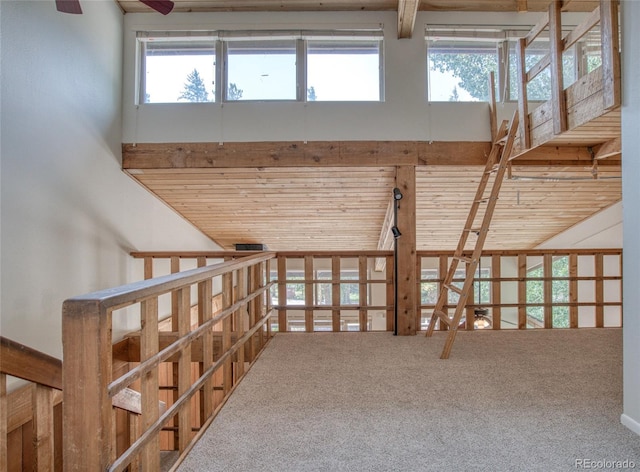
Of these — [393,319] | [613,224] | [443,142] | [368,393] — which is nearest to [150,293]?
[368,393]

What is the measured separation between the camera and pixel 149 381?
1.43m

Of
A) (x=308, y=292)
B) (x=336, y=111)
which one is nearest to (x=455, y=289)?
(x=308, y=292)

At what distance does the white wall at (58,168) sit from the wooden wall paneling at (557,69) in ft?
12.2

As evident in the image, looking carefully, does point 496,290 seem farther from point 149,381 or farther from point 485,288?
point 485,288

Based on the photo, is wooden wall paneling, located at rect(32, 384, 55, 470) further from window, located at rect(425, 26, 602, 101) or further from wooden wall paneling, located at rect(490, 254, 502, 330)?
window, located at rect(425, 26, 602, 101)

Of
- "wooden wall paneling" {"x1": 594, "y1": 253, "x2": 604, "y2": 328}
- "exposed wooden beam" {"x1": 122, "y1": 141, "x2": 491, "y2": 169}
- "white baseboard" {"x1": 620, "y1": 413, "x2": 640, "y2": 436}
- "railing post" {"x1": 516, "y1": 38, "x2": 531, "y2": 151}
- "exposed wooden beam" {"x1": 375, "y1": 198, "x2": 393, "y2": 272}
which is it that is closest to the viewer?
"white baseboard" {"x1": 620, "y1": 413, "x2": 640, "y2": 436}

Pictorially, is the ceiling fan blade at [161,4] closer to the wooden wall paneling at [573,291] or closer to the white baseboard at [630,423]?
the white baseboard at [630,423]

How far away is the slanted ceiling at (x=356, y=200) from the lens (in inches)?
166

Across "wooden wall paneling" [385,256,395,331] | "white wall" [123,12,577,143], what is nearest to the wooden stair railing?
"wooden wall paneling" [385,256,395,331]

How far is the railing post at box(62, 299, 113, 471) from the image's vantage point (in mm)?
1062

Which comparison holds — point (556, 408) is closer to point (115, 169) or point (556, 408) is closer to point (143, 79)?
point (115, 169)

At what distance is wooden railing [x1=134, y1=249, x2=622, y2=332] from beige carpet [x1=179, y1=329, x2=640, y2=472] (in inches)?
28.9

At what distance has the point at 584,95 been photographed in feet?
7.45

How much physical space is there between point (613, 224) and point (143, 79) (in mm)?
6941
